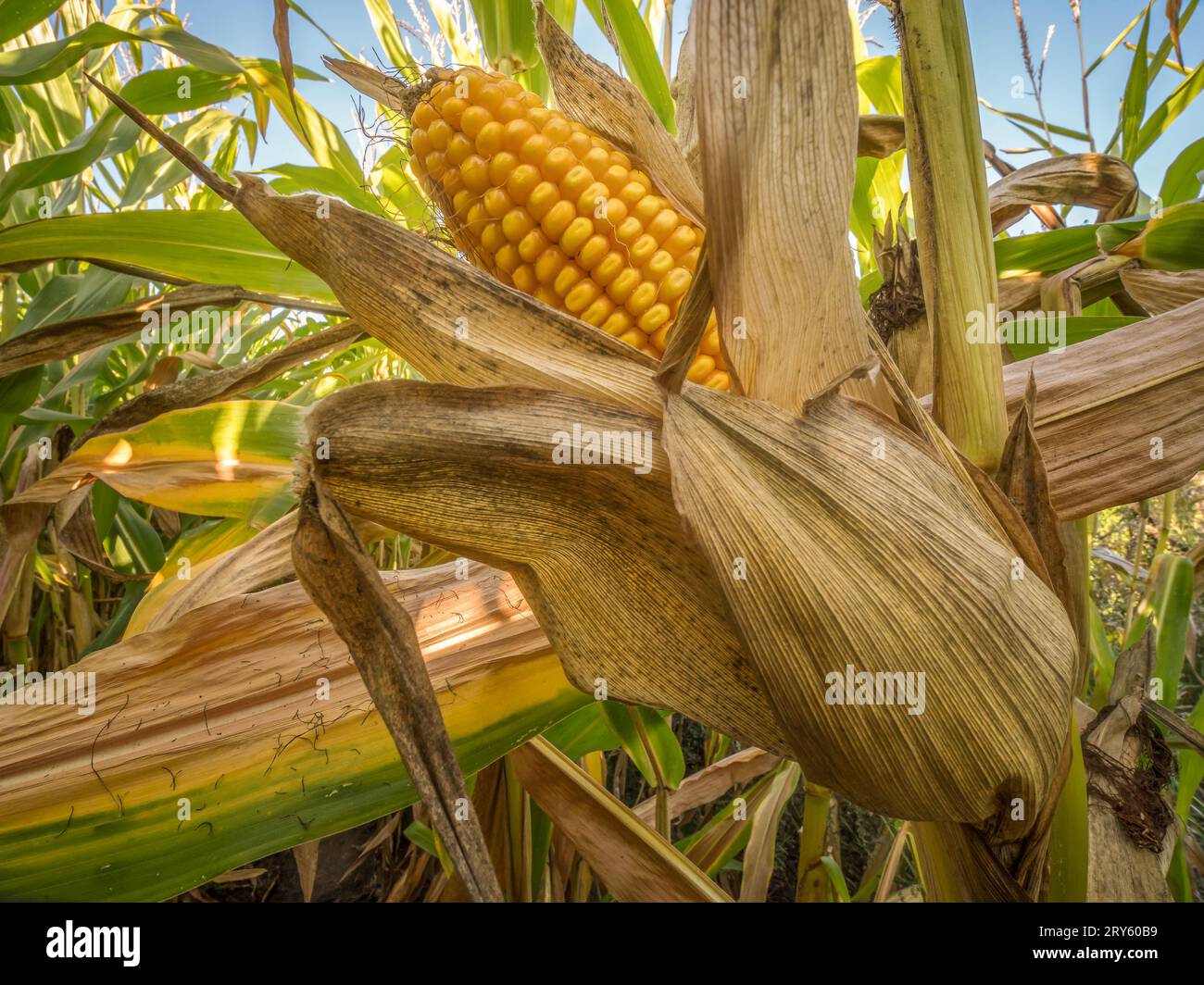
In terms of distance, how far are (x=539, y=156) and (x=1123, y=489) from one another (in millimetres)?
520

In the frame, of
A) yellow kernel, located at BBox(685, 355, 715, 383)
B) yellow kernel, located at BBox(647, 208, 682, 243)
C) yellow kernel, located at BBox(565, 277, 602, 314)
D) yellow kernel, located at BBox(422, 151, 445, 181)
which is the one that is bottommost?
yellow kernel, located at BBox(685, 355, 715, 383)

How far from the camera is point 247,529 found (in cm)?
112

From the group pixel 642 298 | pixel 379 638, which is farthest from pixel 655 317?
pixel 379 638

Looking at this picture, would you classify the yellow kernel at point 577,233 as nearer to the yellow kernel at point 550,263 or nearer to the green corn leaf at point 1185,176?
the yellow kernel at point 550,263

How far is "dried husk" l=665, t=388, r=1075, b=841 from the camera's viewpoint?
0.41 meters

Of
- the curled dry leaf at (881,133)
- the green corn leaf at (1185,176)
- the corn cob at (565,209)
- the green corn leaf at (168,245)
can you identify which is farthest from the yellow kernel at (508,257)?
the green corn leaf at (1185,176)

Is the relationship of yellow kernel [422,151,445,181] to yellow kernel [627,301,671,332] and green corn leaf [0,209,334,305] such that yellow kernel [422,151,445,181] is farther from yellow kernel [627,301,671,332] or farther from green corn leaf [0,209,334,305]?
green corn leaf [0,209,334,305]

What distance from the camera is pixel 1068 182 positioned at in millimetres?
833

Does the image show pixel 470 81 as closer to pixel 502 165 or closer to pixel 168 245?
pixel 502 165

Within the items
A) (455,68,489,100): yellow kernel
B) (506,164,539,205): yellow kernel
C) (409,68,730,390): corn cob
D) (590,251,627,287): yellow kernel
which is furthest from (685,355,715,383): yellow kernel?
(455,68,489,100): yellow kernel

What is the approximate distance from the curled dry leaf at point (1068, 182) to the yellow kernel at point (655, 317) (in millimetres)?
501

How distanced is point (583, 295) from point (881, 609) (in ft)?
1.22

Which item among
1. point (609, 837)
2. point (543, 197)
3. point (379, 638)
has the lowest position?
point (609, 837)
